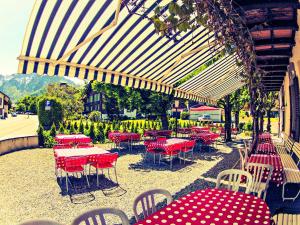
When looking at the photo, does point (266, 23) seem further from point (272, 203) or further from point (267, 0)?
point (272, 203)

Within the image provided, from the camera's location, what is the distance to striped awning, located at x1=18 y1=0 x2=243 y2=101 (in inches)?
176

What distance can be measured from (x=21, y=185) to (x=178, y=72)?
5.93 m

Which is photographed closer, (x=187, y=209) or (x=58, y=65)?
(x=187, y=209)

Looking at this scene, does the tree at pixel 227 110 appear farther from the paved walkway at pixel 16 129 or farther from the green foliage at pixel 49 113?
the paved walkway at pixel 16 129

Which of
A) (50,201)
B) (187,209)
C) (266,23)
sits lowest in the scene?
(50,201)

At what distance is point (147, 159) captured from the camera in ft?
41.5

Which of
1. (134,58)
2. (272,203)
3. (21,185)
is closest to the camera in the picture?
(272,203)

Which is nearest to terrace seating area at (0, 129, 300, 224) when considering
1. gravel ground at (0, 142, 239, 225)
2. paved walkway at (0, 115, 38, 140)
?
gravel ground at (0, 142, 239, 225)

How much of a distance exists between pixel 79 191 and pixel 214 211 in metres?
5.47

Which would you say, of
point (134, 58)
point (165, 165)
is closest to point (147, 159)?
point (165, 165)

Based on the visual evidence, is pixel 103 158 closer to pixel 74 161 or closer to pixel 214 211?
pixel 74 161

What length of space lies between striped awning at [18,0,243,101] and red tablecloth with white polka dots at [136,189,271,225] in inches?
73.9

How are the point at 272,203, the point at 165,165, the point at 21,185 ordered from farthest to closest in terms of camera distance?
the point at 165,165, the point at 21,185, the point at 272,203

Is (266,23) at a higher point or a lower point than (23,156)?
higher
